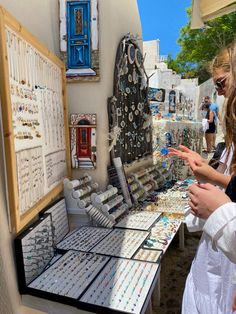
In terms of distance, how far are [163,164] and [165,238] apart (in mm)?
1674

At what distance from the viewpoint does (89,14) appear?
207 centimetres

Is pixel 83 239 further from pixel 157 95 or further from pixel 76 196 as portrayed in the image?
pixel 157 95

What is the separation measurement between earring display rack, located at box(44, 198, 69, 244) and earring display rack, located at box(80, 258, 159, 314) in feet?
1.39

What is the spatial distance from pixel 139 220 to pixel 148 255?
0.53 metres

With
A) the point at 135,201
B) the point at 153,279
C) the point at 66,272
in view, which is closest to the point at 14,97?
the point at 66,272

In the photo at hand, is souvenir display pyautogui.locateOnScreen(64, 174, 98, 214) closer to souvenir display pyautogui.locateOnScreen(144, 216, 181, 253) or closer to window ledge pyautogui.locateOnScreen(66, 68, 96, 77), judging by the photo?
souvenir display pyautogui.locateOnScreen(144, 216, 181, 253)

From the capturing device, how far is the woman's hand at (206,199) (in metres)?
0.84

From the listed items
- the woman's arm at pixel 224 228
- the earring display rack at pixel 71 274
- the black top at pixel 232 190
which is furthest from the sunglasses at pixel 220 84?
the earring display rack at pixel 71 274

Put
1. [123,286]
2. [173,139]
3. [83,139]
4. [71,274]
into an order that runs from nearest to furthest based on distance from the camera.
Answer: [123,286]
[71,274]
[83,139]
[173,139]

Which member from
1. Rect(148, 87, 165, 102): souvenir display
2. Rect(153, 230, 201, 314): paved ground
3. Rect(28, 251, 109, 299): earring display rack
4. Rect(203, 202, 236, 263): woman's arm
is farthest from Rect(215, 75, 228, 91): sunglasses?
Rect(148, 87, 165, 102): souvenir display

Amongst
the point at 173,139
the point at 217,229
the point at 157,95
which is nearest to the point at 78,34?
the point at 217,229

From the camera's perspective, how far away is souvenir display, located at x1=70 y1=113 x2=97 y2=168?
7.05 ft

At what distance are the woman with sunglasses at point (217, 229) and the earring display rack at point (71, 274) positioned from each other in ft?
1.54

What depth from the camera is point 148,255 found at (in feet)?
5.28
